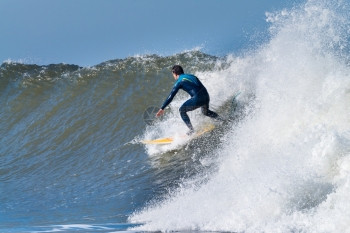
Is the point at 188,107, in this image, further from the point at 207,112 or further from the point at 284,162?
the point at 284,162

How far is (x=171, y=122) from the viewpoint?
10875 mm

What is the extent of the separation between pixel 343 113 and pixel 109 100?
27.6 ft

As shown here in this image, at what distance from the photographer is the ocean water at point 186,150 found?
14.9 feet

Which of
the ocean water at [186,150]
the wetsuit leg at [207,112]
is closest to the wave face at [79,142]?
the ocean water at [186,150]

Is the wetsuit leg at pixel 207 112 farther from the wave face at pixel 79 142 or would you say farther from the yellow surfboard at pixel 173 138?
the wave face at pixel 79 142

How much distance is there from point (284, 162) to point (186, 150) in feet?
14.3

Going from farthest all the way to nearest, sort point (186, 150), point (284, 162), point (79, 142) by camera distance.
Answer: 1. point (79, 142)
2. point (186, 150)
3. point (284, 162)

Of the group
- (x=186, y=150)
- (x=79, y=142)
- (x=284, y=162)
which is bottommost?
(x=284, y=162)

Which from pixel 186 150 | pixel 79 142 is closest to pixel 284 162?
pixel 186 150

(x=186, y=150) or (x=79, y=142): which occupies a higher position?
(x=79, y=142)

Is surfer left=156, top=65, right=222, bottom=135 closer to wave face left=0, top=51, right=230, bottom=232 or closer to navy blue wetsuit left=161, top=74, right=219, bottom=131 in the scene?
navy blue wetsuit left=161, top=74, right=219, bottom=131

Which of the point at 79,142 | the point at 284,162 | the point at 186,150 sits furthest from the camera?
the point at 79,142

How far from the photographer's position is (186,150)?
923cm

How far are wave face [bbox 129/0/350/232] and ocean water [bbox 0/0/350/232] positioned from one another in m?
0.02
